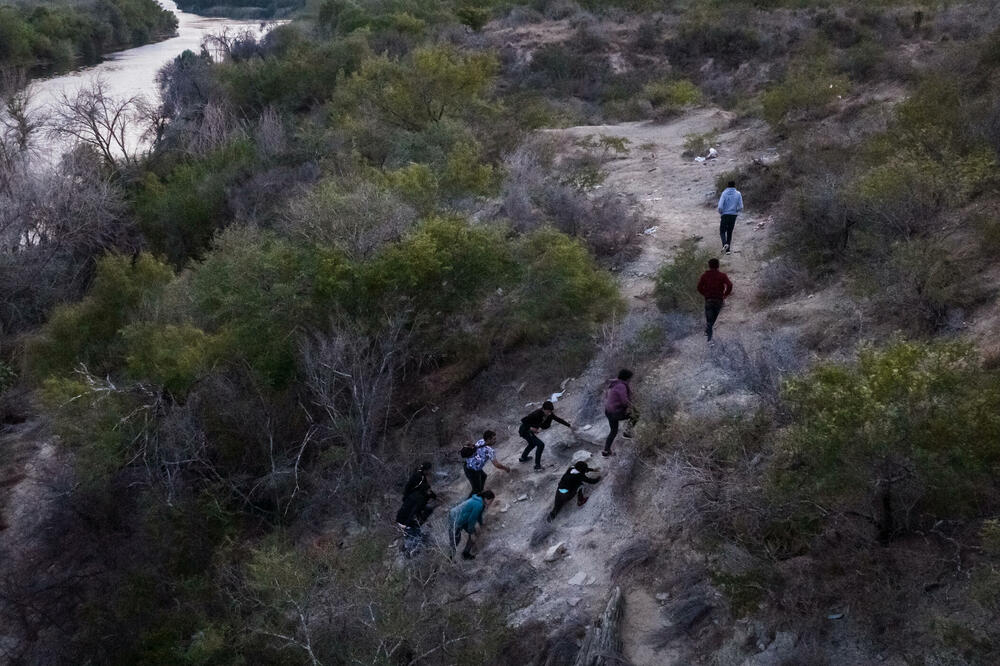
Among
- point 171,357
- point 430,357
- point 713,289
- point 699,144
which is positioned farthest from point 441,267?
point 699,144

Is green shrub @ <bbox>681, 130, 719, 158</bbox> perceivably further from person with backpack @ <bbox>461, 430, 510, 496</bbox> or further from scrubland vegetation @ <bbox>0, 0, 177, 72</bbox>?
scrubland vegetation @ <bbox>0, 0, 177, 72</bbox>

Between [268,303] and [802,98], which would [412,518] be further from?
[802,98]

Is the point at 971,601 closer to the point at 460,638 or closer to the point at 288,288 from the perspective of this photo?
the point at 460,638

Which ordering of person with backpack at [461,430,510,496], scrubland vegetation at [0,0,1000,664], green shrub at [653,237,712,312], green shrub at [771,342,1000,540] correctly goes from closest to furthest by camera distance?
green shrub at [771,342,1000,540] → scrubland vegetation at [0,0,1000,664] → person with backpack at [461,430,510,496] → green shrub at [653,237,712,312]

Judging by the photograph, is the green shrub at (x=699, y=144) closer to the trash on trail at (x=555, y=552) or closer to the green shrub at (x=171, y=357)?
the green shrub at (x=171, y=357)

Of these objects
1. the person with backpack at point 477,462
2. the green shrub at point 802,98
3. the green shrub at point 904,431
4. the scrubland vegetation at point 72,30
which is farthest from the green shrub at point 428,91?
the scrubland vegetation at point 72,30

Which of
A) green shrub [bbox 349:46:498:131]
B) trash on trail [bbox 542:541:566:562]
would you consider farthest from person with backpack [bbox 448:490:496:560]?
green shrub [bbox 349:46:498:131]
